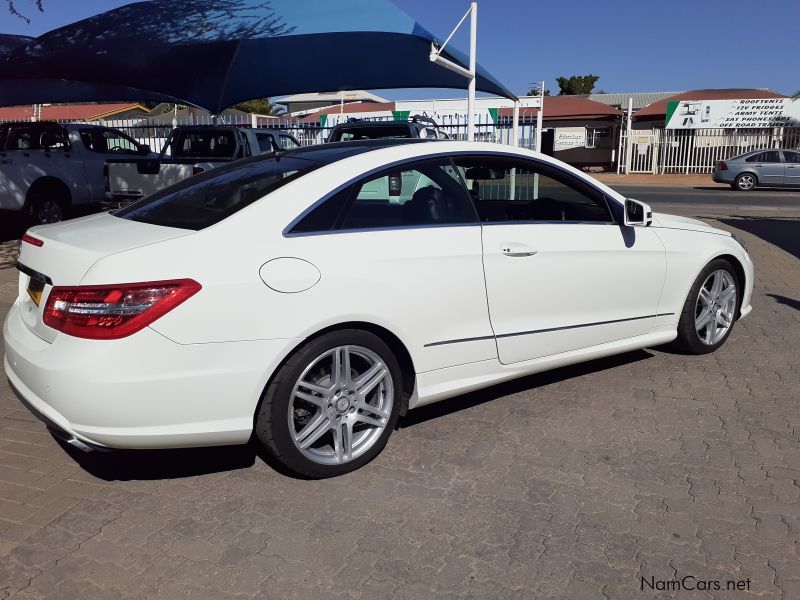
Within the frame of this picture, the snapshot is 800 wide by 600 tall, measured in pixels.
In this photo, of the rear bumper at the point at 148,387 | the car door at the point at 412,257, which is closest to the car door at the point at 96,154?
the car door at the point at 412,257

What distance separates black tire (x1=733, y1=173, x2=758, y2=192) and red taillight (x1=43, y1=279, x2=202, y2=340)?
25644mm

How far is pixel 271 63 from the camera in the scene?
13.1 m

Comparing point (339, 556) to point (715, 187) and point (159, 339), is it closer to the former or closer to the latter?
point (159, 339)

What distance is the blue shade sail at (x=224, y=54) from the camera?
11.2 meters

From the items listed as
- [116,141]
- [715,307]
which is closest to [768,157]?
[116,141]

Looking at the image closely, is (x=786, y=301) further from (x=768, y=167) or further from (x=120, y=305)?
(x=768, y=167)

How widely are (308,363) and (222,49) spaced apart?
10611 millimetres

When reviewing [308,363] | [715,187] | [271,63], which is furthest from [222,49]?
[715,187]

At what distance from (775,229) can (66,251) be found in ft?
44.0

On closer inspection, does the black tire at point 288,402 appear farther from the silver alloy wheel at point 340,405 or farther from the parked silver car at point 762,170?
the parked silver car at point 762,170

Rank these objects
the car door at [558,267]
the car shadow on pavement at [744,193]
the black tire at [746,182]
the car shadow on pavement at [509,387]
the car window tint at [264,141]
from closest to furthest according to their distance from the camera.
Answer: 1. the car door at [558,267]
2. the car shadow on pavement at [509,387]
3. the car window tint at [264,141]
4. the car shadow on pavement at [744,193]
5. the black tire at [746,182]

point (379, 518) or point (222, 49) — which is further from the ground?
point (222, 49)

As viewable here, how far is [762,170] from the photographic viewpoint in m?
24.2

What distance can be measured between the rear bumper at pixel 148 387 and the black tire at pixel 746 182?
997 inches
